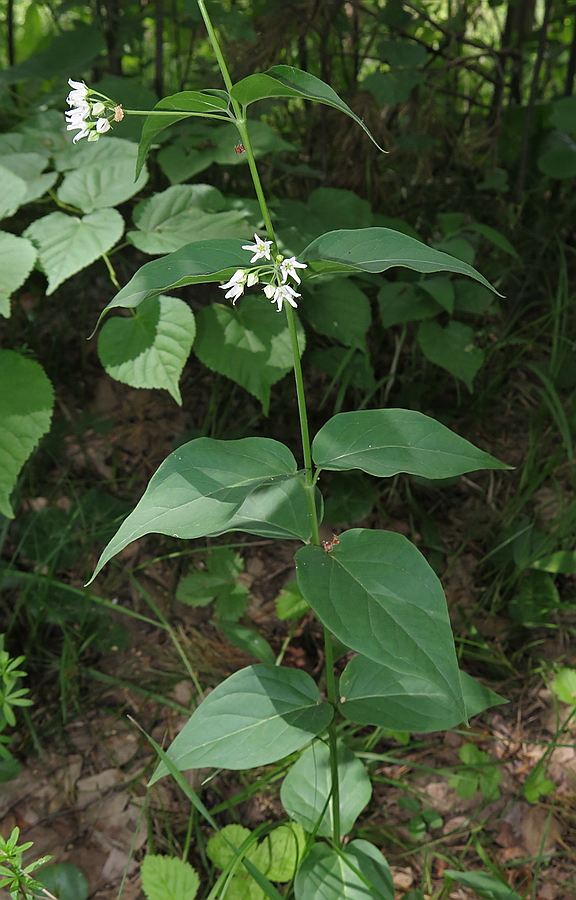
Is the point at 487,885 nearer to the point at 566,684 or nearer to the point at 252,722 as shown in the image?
the point at 566,684

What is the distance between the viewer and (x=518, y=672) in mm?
1814

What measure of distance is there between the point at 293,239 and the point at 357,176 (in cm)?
72

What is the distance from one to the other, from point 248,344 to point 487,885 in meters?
1.40

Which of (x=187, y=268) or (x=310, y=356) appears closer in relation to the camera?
(x=187, y=268)

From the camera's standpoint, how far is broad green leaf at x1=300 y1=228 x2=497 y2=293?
0.85m

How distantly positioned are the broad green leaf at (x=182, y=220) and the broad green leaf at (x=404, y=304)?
0.49 meters

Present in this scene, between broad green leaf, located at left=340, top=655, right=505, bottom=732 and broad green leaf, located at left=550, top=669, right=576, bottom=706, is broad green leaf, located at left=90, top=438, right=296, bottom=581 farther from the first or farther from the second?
broad green leaf, located at left=550, top=669, right=576, bottom=706

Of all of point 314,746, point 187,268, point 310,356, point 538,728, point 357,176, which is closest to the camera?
point 187,268

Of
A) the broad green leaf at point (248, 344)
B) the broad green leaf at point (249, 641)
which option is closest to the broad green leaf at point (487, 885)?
the broad green leaf at point (249, 641)

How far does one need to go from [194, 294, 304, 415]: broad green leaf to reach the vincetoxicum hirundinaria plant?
1.74 ft

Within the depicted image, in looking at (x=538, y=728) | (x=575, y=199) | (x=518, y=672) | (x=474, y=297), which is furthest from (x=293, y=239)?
(x=538, y=728)

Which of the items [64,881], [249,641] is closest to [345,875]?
[249,641]

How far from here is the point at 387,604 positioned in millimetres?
947

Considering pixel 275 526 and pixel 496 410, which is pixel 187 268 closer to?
pixel 275 526
